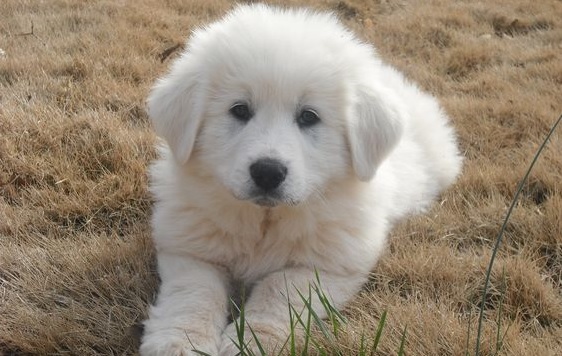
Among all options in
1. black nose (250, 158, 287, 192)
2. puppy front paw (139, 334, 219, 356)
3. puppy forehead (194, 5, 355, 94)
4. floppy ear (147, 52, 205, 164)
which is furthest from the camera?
floppy ear (147, 52, 205, 164)

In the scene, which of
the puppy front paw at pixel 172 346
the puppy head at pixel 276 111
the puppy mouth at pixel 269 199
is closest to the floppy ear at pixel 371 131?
the puppy head at pixel 276 111

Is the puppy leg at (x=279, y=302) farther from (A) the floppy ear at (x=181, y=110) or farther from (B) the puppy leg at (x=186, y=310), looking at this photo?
(A) the floppy ear at (x=181, y=110)

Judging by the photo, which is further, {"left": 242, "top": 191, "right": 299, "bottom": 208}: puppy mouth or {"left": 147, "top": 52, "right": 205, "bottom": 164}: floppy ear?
{"left": 147, "top": 52, "right": 205, "bottom": 164}: floppy ear

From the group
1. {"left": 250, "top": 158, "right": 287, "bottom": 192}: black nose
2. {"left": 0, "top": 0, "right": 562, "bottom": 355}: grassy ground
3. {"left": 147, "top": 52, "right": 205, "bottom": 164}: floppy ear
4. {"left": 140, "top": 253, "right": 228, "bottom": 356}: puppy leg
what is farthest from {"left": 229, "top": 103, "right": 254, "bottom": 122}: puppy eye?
{"left": 0, "top": 0, "right": 562, "bottom": 355}: grassy ground

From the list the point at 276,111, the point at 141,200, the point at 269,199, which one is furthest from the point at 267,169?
the point at 141,200

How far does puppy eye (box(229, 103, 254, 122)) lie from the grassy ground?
0.74 meters

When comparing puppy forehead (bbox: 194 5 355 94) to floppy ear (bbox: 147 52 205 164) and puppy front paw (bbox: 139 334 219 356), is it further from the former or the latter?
puppy front paw (bbox: 139 334 219 356)

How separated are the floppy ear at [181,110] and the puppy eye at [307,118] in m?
0.38

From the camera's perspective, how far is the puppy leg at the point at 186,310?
202 centimetres

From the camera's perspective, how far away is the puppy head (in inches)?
87.7

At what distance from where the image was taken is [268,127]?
7.56 ft

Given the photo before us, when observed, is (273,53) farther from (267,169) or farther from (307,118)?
(267,169)

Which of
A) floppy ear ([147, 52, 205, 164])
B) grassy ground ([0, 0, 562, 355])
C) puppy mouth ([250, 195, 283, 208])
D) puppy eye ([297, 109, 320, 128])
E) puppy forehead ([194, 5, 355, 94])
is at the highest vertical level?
puppy forehead ([194, 5, 355, 94])

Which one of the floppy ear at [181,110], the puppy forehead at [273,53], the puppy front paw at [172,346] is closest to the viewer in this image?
the puppy front paw at [172,346]
